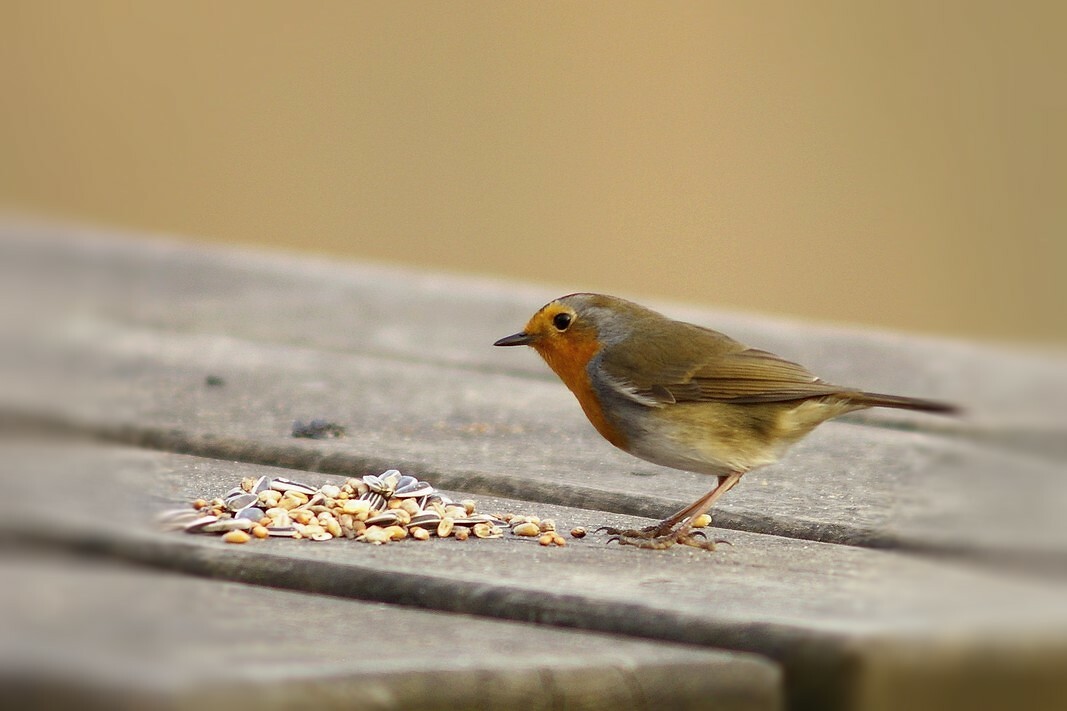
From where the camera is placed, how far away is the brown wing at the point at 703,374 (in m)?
3.64

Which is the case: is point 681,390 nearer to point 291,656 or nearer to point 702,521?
point 702,521

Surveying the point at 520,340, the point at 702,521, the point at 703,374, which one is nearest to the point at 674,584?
the point at 702,521

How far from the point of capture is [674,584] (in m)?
2.29

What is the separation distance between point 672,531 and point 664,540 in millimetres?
141

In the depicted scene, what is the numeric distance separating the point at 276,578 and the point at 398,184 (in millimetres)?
9973

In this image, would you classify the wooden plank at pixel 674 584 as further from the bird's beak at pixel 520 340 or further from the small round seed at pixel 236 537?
the bird's beak at pixel 520 340

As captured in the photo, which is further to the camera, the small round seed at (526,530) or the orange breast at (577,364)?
the orange breast at (577,364)

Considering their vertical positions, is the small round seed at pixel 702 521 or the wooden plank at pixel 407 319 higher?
the wooden plank at pixel 407 319

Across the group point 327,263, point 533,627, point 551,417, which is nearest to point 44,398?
point 533,627

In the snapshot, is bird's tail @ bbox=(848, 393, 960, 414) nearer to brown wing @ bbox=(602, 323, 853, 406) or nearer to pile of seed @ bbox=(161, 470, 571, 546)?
brown wing @ bbox=(602, 323, 853, 406)

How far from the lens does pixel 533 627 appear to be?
1945 millimetres

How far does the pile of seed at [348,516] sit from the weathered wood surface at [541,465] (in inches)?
4.1

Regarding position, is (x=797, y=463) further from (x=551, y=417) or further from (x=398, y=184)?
(x=398, y=184)

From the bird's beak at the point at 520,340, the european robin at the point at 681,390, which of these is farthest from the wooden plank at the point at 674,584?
the bird's beak at the point at 520,340
